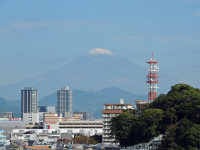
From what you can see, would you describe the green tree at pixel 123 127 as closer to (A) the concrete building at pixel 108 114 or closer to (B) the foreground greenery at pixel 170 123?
(B) the foreground greenery at pixel 170 123

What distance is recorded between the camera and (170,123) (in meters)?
81.5

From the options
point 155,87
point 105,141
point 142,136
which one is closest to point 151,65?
point 155,87

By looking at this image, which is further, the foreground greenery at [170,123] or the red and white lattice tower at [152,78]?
the red and white lattice tower at [152,78]

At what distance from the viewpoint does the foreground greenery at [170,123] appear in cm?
7181

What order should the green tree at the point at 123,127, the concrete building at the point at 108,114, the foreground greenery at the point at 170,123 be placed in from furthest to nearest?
1. the concrete building at the point at 108,114
2. the green tree at the point at 123,127
3. the foreground greenery at the point at 170,123

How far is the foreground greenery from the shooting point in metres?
71.8

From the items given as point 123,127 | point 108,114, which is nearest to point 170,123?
point 123,127

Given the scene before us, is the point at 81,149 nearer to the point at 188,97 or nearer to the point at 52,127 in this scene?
the point at 188,97

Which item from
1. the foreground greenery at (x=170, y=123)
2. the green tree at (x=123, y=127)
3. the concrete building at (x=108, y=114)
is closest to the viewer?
the foreground greenery at (x=170, y=123)

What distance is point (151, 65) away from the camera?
121 m

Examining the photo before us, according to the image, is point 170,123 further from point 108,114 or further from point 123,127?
point 108,114

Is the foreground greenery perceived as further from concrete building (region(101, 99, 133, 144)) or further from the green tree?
concrete building (region(101, 99, 133, 144))

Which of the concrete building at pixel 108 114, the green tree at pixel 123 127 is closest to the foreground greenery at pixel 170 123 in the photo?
the green tree at pixel 123 127

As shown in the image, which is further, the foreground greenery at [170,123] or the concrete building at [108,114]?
the concrete building at [108,114]
